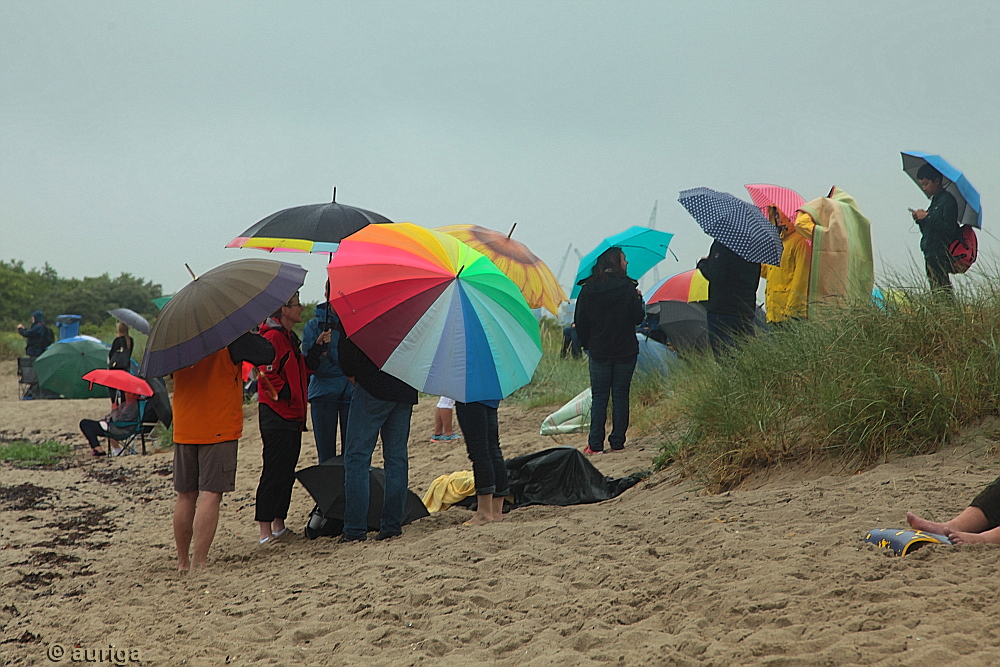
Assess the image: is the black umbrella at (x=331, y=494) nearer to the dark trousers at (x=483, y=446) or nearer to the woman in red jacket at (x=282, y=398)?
the woman in red jacket at (x=282, y=398)

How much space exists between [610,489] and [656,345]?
4.81m

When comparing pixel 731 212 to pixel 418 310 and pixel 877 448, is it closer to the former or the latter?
pixel 877 448

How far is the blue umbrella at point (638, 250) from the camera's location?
335 inches

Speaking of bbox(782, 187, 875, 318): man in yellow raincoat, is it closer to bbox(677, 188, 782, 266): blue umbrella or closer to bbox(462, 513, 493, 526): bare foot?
bbox(677, 188, 782, 266): blue umbrella

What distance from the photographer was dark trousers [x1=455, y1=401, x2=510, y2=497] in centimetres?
580

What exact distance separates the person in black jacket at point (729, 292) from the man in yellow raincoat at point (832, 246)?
1.73ft

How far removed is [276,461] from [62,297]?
145 ft

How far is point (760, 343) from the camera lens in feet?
22.2

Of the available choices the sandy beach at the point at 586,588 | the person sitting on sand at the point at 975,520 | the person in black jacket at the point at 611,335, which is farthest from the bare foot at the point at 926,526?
the person in black jacket at the point at 611,335

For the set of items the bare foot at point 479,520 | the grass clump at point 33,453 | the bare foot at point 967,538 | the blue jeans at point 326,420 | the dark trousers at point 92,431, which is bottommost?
the grass clump at point 33,453

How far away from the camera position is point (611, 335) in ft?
26.3

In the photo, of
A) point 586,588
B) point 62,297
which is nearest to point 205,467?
point 586,588

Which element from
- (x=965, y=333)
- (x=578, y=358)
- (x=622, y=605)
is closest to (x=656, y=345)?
(x=578, y=358)

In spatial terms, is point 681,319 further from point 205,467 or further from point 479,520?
point 205,467
